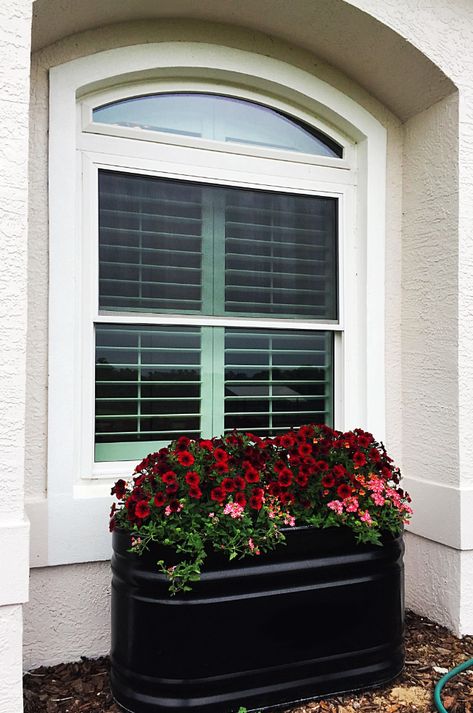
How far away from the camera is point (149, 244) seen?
9.55 ft

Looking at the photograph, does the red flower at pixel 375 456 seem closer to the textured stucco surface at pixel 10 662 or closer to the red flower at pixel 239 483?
the red flower at pixel 239 483

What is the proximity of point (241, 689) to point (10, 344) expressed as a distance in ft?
5.05

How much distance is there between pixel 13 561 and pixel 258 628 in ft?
3.06

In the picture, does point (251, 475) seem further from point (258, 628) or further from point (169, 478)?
point (258, 628)

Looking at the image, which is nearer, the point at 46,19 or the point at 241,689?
the point at 241,689

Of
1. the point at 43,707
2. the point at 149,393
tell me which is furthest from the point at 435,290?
the point at 43,707

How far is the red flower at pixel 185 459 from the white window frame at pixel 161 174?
616mm

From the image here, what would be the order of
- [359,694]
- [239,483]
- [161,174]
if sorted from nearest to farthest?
[239,483]
[359,694]
[161,174]

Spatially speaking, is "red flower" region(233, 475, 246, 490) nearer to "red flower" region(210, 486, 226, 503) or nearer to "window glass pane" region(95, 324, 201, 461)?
"red flower" region(210, 486, 226, 503)

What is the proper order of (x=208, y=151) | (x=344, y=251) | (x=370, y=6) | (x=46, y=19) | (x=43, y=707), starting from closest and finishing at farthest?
(x=43, y=707) < (x=46, y=19) < (x=370, y=6) < (x=208, y=151) < (x=344, y=251)

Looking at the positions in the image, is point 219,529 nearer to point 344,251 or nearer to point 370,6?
point 344,251

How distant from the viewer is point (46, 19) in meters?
2.51

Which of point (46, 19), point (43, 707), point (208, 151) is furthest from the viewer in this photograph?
point (208, 151)

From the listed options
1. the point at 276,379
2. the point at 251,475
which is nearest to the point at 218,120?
the point at 276,379
